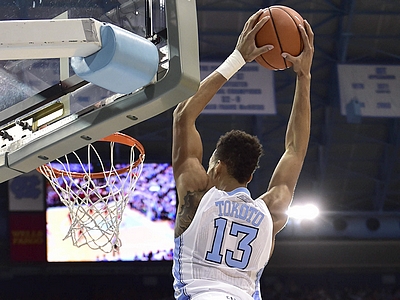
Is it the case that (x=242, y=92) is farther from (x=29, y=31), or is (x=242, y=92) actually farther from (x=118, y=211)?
(x=29, y=31)

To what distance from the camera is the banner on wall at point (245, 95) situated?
1037 cm

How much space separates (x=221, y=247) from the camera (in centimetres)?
293

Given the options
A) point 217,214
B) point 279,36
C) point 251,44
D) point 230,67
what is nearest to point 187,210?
point 217,214

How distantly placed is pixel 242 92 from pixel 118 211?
6503mm

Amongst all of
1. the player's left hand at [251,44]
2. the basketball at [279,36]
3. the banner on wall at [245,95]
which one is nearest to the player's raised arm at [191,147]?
the player's left hand at [251,44]

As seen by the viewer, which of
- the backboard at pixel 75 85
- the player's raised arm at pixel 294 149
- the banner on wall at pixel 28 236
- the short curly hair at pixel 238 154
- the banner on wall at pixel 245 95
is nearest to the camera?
the backboard at pixel 75 85

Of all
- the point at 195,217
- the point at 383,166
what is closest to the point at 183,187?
the point at 195,217

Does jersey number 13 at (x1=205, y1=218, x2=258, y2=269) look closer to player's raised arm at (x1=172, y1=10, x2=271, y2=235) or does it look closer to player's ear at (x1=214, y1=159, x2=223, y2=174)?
player's raised arm at (x1=172, y1=10, x2=271, y2=235)

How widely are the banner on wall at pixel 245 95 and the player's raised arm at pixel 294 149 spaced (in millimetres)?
6997

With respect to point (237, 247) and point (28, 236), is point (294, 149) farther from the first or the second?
point (28, 236)

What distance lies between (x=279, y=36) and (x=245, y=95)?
23.8 feet

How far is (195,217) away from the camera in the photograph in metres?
2.93

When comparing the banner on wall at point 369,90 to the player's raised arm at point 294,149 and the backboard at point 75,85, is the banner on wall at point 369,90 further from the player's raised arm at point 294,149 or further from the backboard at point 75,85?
the backboard at point 75,85

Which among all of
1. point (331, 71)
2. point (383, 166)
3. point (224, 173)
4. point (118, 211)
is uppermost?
point (331, 71)
